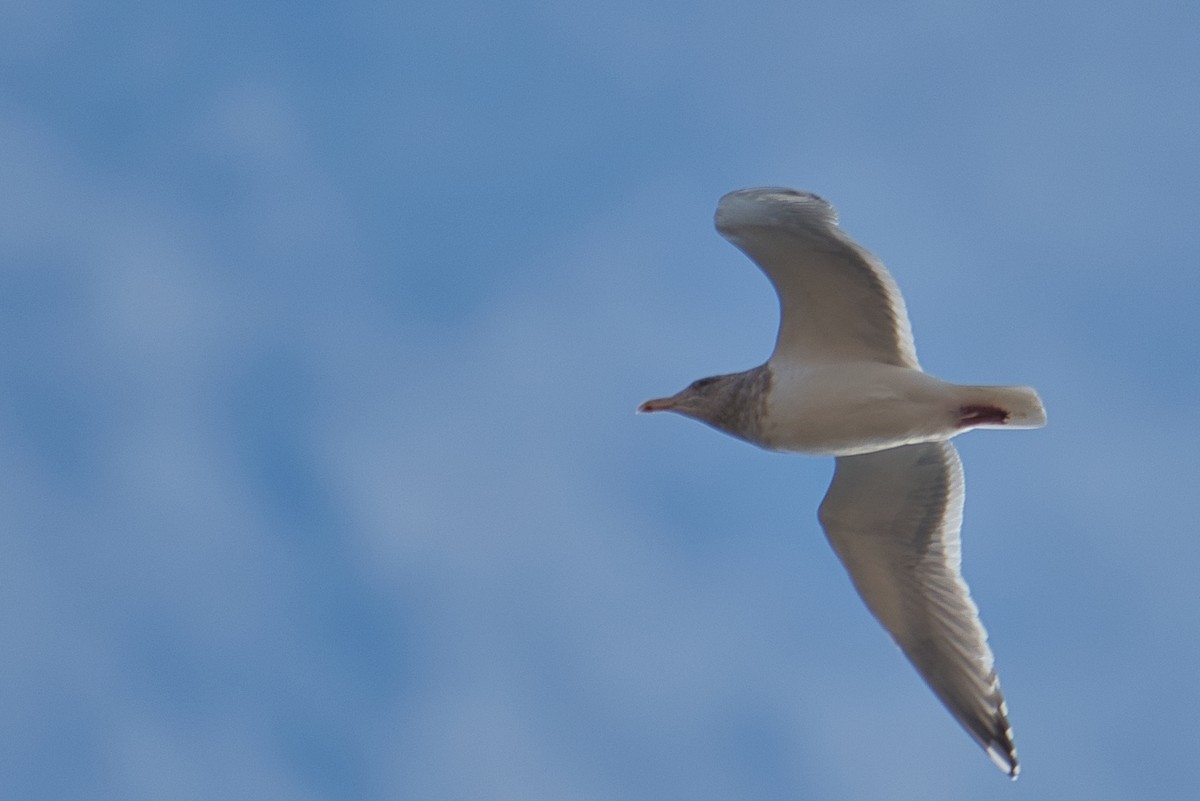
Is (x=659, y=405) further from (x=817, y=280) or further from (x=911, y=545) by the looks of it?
(x=911, y=545)

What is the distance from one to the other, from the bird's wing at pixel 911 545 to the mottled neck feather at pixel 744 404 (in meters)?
0.66

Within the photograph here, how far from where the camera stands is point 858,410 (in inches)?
305

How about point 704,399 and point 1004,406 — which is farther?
point 704,399

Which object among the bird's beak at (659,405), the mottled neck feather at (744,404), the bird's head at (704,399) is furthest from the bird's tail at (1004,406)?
the bird's beak at (659,405)

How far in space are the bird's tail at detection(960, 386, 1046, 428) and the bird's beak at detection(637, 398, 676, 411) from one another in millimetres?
1585

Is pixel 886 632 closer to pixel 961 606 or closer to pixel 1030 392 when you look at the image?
pixel 961 606

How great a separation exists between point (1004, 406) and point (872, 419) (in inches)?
24.4

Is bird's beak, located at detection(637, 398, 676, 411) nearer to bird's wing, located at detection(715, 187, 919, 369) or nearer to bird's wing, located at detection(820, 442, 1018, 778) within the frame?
bird's wing, located at detection(715, 187, 919, 369)

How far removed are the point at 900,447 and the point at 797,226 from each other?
148 cm

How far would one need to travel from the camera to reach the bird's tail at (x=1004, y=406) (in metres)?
7.67

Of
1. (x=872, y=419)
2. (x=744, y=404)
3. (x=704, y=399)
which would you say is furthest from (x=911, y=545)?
(x=704, y=399)

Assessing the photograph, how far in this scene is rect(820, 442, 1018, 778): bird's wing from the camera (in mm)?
8227

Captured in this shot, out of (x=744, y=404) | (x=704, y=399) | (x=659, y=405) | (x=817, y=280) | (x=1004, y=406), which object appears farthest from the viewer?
(x=659, y=405)

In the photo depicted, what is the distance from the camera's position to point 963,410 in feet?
25.3
